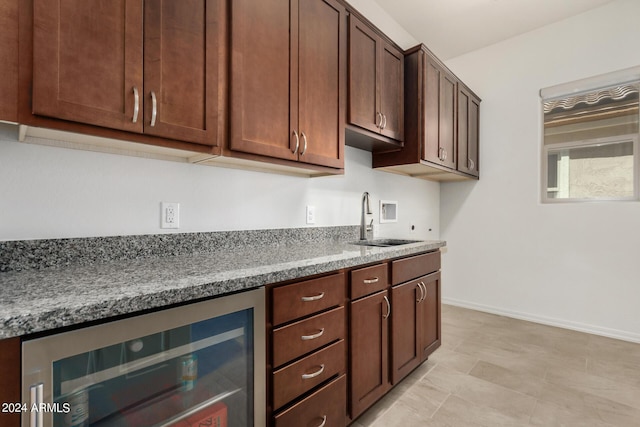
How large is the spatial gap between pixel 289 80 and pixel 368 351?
1.51 m

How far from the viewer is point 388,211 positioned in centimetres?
298

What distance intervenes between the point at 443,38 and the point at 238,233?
3.20m

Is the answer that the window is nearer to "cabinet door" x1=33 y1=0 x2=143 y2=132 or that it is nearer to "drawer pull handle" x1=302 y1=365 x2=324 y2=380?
"drawer pull handle" x1=302 y1=365 x2=324 y2=380

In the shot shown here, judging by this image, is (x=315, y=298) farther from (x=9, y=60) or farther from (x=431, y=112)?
(x=431, y=112)

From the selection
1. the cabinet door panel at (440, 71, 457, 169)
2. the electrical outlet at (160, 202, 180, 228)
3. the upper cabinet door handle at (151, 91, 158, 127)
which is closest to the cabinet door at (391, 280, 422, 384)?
the electrical outlet at (160, 202, 180, 228)

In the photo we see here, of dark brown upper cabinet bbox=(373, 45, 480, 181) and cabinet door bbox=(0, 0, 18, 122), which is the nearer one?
cabinet door bbox=(0, 0, 18, 122)

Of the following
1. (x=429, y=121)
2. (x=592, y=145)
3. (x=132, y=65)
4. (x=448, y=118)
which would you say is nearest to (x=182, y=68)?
(x=132, y=65)

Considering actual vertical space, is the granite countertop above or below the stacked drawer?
above

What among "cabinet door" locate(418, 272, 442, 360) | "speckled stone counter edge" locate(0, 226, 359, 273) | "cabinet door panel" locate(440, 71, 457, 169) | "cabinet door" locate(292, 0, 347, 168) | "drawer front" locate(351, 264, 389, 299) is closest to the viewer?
"speckled stone counter edge" locate(0, 226, 359, 273)

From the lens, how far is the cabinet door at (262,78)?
138cm

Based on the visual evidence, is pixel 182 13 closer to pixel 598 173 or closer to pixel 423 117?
pixel 423 117

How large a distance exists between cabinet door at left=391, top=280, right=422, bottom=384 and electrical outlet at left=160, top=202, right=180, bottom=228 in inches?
49.5

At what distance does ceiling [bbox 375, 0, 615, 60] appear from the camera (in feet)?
9.14

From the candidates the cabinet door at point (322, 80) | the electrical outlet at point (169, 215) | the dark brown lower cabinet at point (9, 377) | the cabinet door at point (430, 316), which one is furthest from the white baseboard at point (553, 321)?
the dark brown lower cabinet at point (9, 377)
